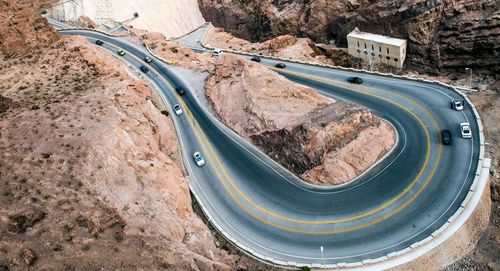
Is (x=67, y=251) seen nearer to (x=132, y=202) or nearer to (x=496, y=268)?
(x=132, y=202)

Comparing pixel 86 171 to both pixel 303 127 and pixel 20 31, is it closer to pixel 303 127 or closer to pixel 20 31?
pixel 303 127

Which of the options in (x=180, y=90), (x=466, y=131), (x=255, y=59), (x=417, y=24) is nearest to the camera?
(x=466, y=131)

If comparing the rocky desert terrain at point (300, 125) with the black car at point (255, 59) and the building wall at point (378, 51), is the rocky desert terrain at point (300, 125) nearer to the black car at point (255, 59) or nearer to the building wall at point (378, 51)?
the black car at point (255, 59)

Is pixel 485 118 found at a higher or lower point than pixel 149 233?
lower

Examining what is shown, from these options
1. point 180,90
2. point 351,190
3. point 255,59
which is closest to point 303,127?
point 351,190

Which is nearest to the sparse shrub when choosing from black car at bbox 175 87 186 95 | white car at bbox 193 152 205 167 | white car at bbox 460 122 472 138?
white car at bbox 193 152 205 167

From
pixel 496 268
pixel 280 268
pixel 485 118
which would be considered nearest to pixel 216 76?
pixel 280 268

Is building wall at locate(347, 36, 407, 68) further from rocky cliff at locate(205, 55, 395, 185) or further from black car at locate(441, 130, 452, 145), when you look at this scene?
black car at locate(441, 130, 452, 145)
